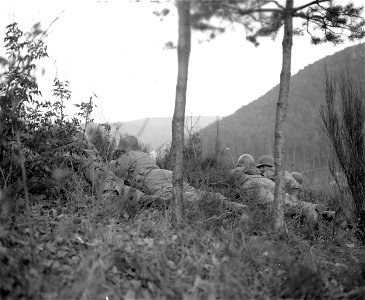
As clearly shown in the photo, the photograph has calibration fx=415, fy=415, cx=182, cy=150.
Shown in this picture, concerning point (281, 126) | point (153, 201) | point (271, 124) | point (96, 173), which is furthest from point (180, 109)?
point (271, 124)

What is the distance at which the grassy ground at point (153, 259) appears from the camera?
2.93 meters

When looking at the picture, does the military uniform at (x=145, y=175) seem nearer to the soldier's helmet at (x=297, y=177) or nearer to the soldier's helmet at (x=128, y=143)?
the soldier's helmet at (x=128, y=143)

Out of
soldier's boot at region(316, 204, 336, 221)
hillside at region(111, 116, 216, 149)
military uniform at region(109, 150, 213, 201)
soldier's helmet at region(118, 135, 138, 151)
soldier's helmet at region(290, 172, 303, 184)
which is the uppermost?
hillside at region(111, 116, 216, 149)

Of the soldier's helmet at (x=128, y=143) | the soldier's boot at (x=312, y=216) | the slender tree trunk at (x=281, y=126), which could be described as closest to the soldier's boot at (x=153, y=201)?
the slender tree trunk at (x=281, y=126)

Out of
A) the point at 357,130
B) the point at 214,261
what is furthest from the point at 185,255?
the point at 357,130

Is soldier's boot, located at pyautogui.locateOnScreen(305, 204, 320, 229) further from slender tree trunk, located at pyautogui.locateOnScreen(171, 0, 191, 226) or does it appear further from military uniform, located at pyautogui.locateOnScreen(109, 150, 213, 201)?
slender tree trunk, located at pyautogui.locateOnScreen(171, 0, 191, 226)

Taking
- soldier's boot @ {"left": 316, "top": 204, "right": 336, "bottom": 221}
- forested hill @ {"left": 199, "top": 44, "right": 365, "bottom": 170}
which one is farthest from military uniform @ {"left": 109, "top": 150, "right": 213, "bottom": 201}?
forested hill @ {"left": 199, "top": 44, "right": 365, "bottom": 170}

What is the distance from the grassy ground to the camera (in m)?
2.93

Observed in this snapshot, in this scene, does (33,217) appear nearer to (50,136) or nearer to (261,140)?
(50,136)

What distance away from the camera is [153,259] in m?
3.41

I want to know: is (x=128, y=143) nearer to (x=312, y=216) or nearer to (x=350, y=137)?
(x=312, y=216)

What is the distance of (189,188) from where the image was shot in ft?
19.2

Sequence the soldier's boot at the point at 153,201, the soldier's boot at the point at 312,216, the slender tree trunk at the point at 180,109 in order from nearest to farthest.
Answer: the slender tree trunk at the point at 180,109 → the soldier's boot at the point at 153,201 → the soldier's boot at the point at 312,216

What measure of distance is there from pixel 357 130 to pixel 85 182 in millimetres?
3694
